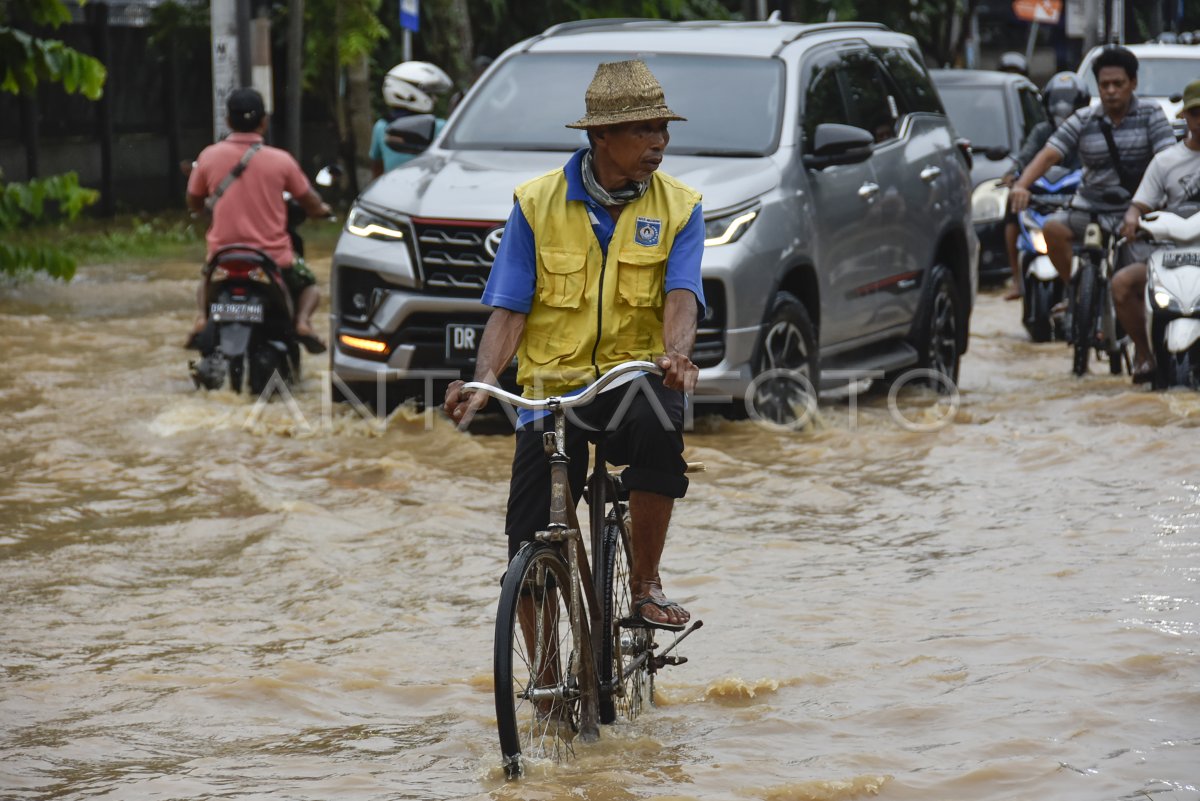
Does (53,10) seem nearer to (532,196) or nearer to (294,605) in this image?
(294,605)

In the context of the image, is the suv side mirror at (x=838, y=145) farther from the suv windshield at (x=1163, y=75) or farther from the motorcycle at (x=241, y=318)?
the suv windshield at (x=1163, y=75)

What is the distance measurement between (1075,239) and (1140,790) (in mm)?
8011

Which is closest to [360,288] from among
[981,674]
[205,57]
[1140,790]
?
[981,674]

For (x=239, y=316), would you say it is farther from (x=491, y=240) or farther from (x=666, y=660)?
(x=666, y=660)

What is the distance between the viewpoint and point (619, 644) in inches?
212

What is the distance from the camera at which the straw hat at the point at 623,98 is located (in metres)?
5.11

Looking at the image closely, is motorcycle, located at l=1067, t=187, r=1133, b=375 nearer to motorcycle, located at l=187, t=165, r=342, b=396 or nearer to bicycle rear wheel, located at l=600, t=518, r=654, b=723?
motorcycle, located at l=187, t=165, r=342, b=396

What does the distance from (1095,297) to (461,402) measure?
25.8 ft

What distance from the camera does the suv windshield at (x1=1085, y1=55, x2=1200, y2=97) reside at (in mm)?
18953

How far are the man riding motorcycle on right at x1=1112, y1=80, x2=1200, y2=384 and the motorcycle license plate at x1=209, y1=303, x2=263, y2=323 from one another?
16.2 feet

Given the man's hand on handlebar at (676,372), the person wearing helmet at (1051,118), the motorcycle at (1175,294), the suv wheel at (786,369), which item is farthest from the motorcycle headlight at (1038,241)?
the man's hand on handlebar at (676,372)

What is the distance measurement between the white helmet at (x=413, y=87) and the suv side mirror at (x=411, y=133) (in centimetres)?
362

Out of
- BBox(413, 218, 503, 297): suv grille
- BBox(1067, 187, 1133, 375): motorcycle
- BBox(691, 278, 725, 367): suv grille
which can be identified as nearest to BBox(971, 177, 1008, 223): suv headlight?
BBox(1067, 187, 1133, 375): motorcycle

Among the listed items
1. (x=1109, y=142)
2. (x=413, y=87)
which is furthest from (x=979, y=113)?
(x=1109, y=142)
